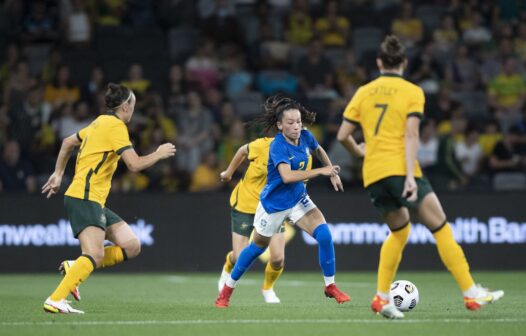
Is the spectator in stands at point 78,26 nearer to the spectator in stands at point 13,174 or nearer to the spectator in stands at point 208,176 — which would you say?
the spectator in stands at point 13,174

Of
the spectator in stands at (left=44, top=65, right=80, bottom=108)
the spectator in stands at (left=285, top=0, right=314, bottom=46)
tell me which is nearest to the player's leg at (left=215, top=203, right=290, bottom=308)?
the spectator in stands at (left=44, top=65, right=80, bottom=108)

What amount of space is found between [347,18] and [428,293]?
9538 millimetres

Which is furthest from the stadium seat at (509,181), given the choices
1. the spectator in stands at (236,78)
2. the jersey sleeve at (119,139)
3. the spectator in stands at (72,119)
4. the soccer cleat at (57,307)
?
the soccer cleat at (57,307)

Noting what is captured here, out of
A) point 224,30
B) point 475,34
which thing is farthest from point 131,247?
point 475,34

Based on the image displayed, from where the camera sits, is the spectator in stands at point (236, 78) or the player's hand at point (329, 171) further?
the spectator in stands at point (236, 78)

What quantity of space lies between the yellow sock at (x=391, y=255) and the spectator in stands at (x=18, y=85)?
1194 centimetres

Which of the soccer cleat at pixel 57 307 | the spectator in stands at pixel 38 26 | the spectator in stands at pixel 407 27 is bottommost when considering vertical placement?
the soccer cleat at pixel 57 307

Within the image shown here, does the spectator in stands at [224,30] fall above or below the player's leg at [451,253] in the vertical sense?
above

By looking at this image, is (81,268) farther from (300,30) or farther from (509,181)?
(300,30)

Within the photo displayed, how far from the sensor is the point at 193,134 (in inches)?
776

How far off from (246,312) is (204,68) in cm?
1100

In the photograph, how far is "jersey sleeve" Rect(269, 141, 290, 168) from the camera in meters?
10.9

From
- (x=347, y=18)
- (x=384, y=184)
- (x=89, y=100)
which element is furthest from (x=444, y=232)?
(x=347, y=18)

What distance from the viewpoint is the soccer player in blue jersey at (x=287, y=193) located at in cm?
1098
